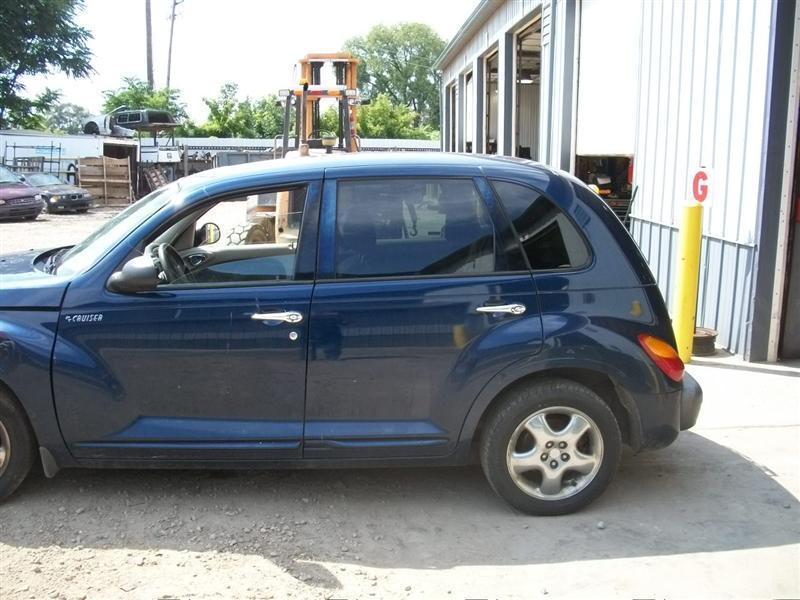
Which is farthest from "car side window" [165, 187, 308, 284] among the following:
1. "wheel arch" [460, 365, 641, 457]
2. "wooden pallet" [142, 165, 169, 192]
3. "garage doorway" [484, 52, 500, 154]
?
"wooden pallet" [142, 165, 169, 192]

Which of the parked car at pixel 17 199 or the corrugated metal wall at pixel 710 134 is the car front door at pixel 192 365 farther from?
the parked car at pixel 17 199

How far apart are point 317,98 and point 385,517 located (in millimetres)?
10778

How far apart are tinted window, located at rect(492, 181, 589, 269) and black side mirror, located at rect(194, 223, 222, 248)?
1.78 meters

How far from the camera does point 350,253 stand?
12.8 ft

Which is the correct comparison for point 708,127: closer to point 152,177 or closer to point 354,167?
point 354,167

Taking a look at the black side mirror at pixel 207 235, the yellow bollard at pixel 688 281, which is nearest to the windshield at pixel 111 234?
the black side mirror at pixel 207 235

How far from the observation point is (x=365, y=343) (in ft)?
12.5

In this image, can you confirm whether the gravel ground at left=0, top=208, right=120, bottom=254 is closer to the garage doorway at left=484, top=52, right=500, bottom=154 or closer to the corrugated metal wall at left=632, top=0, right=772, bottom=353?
the garage doorway at left=484, top=52, right=500, bottom=154

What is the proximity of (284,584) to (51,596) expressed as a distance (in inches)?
37.4

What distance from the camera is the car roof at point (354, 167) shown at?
4035 mm

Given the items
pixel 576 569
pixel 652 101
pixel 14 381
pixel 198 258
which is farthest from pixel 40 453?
pixel 652 101

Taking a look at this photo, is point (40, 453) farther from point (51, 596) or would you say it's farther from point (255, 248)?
point (255, 248)

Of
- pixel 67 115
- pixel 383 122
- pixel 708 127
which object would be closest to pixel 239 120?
pixel 383 122

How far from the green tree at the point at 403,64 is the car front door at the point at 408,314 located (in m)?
80.2
